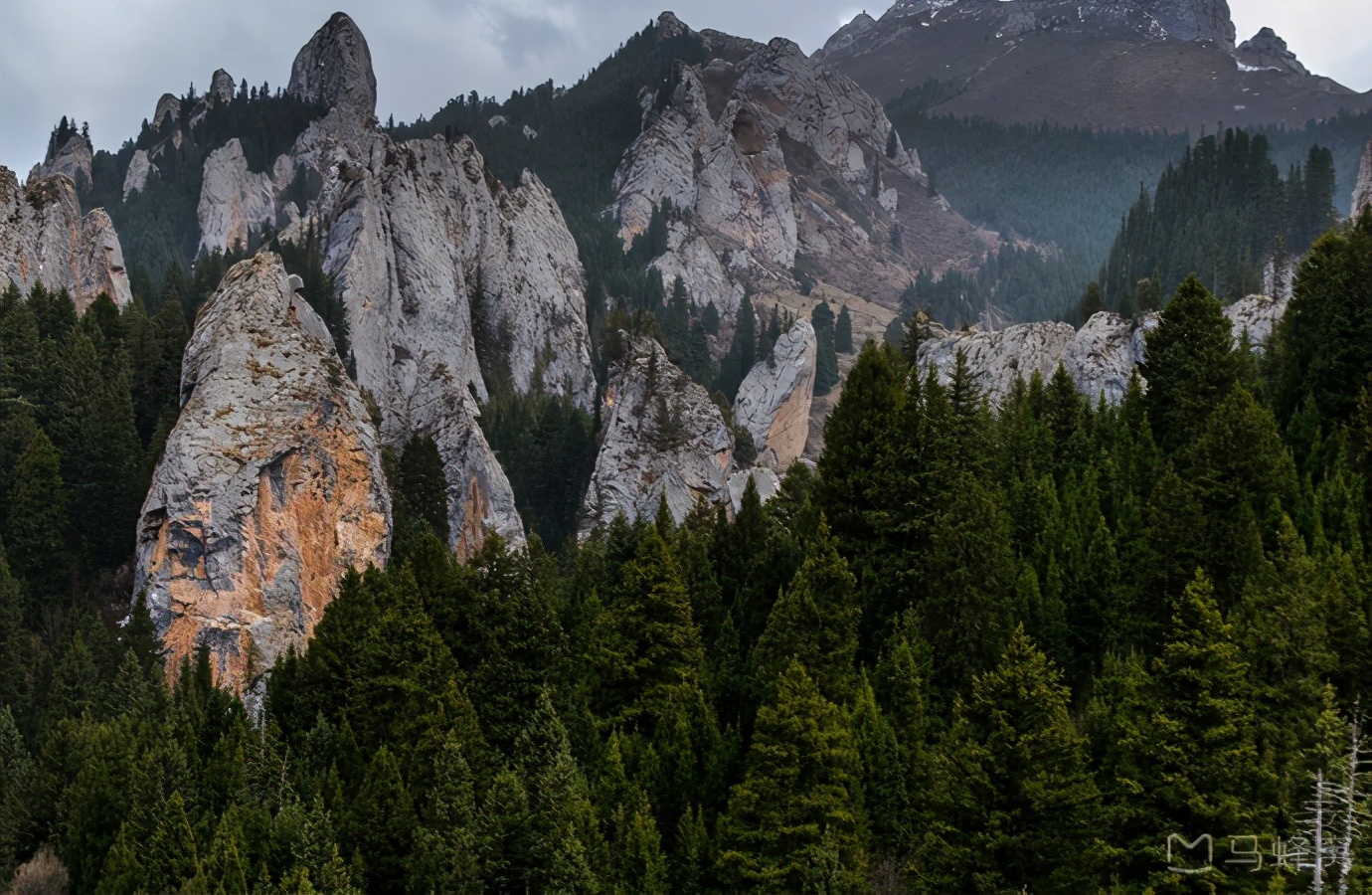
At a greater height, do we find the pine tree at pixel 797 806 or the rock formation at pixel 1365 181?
the rock formation at pixel 1365 181

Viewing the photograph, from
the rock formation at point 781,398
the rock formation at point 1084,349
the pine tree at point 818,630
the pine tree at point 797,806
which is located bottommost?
the pine tree at point 797,806

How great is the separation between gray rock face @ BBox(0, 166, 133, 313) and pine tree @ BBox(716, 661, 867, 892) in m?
103

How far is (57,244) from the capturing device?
140000 mm

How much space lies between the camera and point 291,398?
350 feet

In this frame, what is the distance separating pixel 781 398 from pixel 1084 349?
63815 mm

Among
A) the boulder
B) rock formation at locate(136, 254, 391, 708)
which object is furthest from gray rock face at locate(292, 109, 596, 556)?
the boulder

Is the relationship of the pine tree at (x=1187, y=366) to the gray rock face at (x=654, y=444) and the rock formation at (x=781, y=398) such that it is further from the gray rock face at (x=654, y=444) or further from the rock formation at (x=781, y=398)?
the rock formation at (x=781, y=398)

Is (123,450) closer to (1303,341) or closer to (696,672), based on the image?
(696,672)

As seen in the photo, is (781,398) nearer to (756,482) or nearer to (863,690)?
(756,482)

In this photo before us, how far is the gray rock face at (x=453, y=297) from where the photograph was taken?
136 meters

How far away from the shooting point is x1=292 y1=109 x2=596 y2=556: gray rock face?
136m

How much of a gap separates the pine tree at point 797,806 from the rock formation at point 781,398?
13267cm

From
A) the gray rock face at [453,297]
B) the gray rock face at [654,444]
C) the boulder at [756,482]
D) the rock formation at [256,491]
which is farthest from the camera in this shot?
the boulder at [756,482]

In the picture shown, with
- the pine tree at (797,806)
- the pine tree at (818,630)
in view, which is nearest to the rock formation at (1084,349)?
the pine tree at (818,630)
